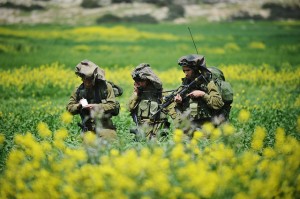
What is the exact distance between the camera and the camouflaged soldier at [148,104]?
798 cm

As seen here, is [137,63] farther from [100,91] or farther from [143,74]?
[143,74]

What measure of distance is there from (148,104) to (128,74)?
1177 cm

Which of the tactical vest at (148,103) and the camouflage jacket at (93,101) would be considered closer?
the camouflage jacket at (93,101)

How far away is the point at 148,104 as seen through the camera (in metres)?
8.02

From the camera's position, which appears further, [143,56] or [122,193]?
[143,56]

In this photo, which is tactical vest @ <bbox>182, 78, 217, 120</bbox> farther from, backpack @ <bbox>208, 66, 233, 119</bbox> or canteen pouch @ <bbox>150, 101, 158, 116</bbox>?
canteen pouch @ <bbox>150, 101, 158, 116</bbox>

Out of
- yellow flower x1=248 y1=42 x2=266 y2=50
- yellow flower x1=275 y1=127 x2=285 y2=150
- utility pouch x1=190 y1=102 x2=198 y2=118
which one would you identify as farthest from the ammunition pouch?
yellow flower x1=248 y1=42 x2=266 y2=50

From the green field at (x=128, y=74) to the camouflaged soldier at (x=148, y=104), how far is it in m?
0.40

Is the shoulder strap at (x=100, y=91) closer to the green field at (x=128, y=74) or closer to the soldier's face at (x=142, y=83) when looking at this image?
the soldier's face at (x=142, y=83)

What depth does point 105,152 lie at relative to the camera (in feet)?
18.6

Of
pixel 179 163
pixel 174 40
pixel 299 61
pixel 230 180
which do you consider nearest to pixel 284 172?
pixel 230 180

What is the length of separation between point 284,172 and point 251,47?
95.0 feet

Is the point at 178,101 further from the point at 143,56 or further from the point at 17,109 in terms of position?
the point at 143,56

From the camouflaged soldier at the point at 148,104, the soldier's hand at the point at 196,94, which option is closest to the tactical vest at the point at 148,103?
the camouflaged soldier at the point at 148,104
